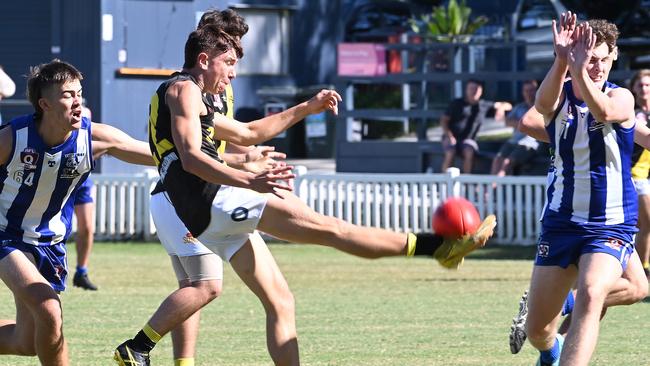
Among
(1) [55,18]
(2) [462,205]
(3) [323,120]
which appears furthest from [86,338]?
(3) [323,120]

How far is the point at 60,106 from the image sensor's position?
23.4 feet

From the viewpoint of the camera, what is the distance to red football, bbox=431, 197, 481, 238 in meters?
6.98

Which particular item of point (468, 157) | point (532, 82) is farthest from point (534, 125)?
point (468, 157)

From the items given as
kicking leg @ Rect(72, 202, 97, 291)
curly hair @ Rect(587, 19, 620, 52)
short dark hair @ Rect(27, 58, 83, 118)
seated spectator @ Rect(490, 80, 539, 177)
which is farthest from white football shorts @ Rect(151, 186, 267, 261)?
seated spectator @ Rect(490, 80, 539, 177)

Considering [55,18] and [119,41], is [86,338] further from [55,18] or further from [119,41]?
[55,18]

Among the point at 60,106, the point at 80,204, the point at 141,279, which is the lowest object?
the point at 141,279

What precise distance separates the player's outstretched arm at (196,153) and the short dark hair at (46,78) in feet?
2.07

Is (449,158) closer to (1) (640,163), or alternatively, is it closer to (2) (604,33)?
(1) (640,163)

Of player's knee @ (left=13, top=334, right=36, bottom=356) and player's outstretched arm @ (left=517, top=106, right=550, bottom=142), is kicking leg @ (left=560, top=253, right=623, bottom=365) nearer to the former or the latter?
player's outstretched arm @ (left=517, top=106, right=550, bottom=142)

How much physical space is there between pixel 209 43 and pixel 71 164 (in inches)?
38.0

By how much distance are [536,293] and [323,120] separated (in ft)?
63.6

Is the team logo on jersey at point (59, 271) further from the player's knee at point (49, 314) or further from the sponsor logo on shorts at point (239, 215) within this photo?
the sponsor logo on shorts at point (239, 215)

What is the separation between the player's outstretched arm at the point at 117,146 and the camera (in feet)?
24.4

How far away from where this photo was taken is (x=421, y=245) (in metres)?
6.91
